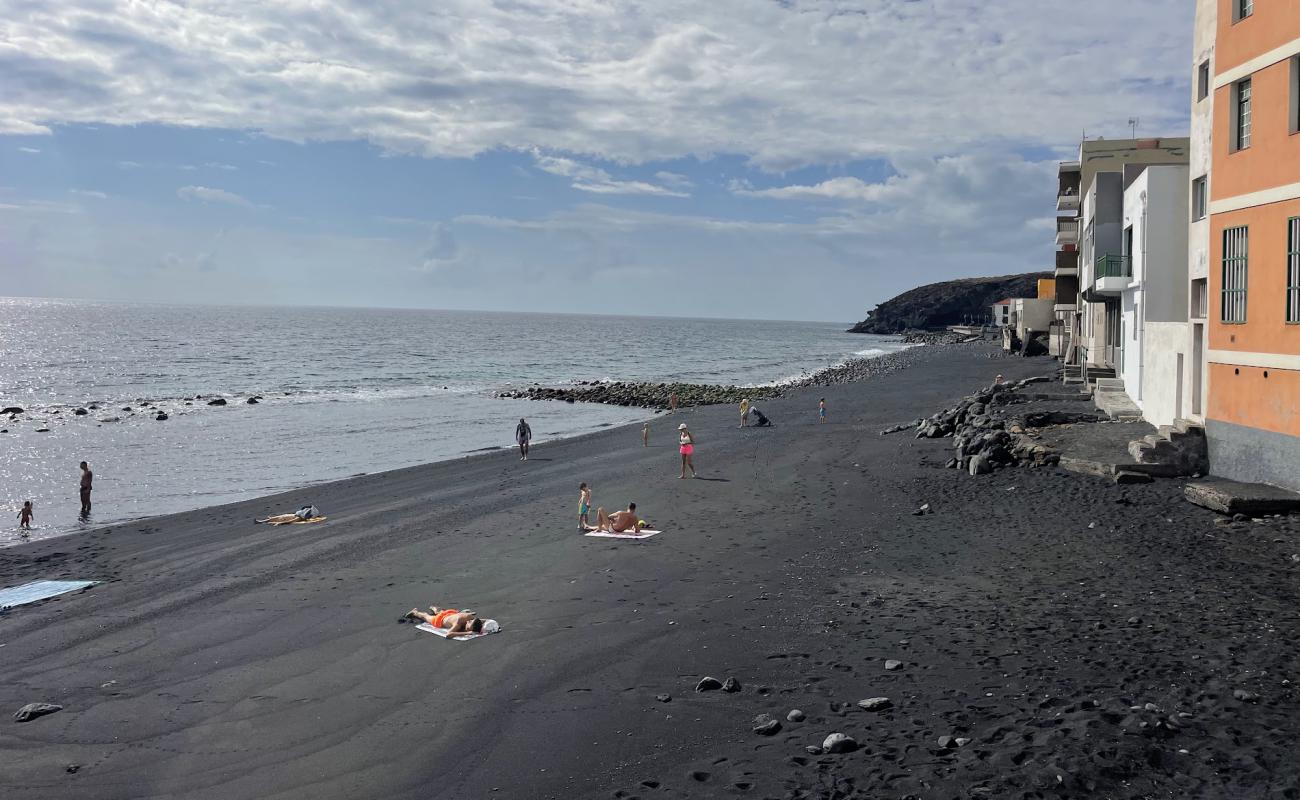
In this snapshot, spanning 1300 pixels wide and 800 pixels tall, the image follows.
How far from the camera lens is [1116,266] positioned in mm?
31672

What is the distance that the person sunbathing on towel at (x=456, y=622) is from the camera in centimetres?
1208

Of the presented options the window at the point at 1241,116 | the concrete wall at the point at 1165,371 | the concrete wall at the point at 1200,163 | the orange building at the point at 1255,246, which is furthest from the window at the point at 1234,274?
the concrete wall at the point at 1165,371

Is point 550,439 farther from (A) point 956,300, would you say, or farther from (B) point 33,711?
(A) point 956,300

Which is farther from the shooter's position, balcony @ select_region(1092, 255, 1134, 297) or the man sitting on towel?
balcony @ select_region(1092, 255, 1134, 297)

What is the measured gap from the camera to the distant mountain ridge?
568ft

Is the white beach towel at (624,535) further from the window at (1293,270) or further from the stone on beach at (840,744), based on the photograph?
the window at (1293,270)

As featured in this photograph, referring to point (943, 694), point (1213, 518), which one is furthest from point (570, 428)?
point (943, 694)

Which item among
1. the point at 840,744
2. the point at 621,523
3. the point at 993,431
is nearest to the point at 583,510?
the point at 621,523

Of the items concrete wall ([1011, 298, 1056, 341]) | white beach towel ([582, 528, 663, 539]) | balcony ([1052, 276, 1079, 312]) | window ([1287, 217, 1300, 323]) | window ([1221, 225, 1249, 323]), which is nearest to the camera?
window ([1287, 217, 1300, 323])

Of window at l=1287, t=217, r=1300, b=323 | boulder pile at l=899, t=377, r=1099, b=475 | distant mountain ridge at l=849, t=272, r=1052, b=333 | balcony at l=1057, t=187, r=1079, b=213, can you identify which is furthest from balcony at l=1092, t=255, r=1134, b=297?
distant mountain ridge at l=849, t=272, r=1052, b=333

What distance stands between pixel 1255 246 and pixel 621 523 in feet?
43.8

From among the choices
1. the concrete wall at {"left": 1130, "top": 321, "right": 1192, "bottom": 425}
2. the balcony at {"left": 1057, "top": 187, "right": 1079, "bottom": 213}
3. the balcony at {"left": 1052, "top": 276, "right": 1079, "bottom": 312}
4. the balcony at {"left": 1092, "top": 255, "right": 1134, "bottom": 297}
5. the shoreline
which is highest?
the balcony at {"left": 1057, "top": 187, "right": 1079, "bottom": 213}

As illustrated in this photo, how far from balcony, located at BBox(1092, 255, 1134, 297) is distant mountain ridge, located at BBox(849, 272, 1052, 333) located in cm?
13876

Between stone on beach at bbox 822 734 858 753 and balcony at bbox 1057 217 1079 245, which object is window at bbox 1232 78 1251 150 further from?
balcony at bbox 1057 217 1079 245
